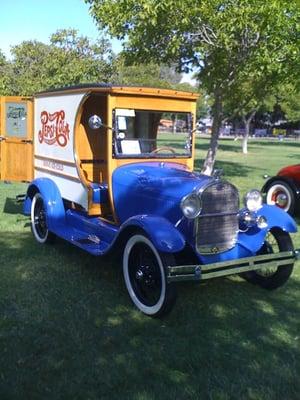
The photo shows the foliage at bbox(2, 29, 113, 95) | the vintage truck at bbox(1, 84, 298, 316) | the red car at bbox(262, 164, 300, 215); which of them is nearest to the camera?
the vintage truck at bbox(1, 84, 298, 316)

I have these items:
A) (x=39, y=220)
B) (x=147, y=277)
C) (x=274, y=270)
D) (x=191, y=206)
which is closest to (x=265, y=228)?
(x=274, y=270)

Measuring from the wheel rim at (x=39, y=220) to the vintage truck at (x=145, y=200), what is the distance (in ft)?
0.05

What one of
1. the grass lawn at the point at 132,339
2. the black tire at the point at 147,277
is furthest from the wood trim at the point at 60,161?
the black tire at the point at 147,277

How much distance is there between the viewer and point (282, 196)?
392 inches

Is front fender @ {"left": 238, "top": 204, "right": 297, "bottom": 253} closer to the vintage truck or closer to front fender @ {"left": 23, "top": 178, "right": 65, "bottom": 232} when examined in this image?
the vintage truck

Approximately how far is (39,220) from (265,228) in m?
3.34

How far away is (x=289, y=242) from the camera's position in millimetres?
5551

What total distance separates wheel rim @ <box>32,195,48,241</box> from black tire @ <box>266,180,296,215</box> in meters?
4.75

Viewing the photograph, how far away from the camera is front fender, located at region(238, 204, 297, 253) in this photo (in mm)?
5355

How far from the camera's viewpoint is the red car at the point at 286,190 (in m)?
9.68

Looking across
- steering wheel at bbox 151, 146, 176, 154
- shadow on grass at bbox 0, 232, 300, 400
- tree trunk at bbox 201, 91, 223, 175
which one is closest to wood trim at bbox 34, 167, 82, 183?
steering wheel at bbox 151, 146, 176, 154

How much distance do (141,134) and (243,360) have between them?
3044mm

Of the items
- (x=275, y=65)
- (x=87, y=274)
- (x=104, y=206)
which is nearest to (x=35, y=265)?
(x=87, y=274)

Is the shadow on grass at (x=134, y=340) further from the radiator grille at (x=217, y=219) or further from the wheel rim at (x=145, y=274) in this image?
the radiator grille at (x=217, y=219)
